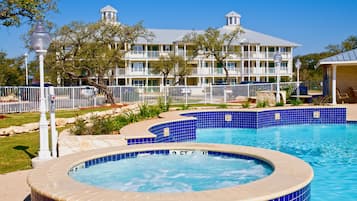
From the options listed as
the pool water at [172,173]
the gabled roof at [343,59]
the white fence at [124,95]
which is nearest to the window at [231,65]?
the white fence at [124,95]

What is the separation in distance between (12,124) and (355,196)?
10.8m

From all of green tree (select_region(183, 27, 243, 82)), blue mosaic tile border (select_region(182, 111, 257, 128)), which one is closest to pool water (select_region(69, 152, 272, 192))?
blue mosaic tile border (select_region(182, 111, 257, 128))

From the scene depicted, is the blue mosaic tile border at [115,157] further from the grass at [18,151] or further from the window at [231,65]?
the window at [231,65]

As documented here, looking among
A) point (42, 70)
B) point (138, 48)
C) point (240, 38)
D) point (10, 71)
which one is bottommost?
point (42, 70)

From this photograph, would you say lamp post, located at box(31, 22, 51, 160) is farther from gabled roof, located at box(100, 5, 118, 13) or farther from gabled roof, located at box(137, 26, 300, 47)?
gabled roof, located at box(100, 5, 118, 13)

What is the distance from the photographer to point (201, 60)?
52781mm

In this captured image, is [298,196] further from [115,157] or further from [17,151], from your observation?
[17,151]

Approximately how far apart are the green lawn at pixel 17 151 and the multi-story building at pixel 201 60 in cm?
3649

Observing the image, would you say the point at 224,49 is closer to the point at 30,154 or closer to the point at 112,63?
the point at 112,63

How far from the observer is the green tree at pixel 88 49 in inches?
1016

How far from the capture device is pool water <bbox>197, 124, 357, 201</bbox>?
778 centimetres

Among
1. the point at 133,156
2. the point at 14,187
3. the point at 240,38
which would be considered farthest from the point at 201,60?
the point at 14,187

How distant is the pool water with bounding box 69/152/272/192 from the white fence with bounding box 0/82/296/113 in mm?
11387

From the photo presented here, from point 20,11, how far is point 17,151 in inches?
245
